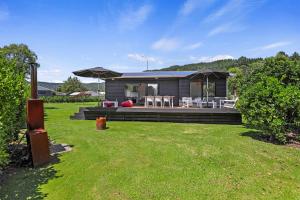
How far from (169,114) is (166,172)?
6708 millimetres

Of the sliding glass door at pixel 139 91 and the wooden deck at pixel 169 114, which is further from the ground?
the sliding glass door at pixel 139 91

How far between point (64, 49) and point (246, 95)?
548 inches

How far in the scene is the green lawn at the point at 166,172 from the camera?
336 cm

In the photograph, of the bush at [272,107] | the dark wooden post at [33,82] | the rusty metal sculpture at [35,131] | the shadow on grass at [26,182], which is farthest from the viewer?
the bush at [272,107]

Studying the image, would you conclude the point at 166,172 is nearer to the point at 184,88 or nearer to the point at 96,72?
the point at 96,72

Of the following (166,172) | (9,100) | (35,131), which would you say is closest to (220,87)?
(166,172)

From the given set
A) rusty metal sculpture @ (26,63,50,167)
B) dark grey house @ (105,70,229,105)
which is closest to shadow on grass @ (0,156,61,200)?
rusty metal sculpture @ (26,63,50,167)

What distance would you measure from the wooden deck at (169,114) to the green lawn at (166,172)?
369 cm

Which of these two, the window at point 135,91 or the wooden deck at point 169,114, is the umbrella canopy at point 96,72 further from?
the window at point 135,91

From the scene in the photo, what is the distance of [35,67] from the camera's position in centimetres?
504

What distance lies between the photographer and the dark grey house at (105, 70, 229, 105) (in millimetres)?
15433

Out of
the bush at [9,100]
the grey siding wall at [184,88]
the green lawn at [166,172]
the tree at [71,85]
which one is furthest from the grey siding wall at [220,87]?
the tree at [71,85]

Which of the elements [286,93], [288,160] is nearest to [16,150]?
[288,160]

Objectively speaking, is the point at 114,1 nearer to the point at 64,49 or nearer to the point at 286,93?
the point at 64,49
